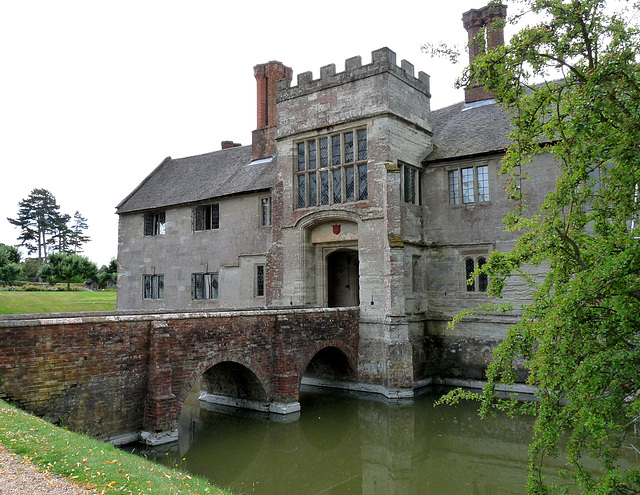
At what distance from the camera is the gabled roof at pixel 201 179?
24.0m

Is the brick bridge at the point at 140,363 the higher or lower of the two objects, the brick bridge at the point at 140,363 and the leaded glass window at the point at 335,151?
the lower

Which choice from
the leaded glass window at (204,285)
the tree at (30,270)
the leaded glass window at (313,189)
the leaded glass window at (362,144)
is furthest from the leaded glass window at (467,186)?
the tree at (30,270)

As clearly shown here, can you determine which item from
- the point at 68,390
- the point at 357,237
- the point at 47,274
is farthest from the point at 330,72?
the point at 47,274

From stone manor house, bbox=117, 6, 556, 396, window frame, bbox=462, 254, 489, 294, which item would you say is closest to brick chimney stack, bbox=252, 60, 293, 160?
stone manor house, bbox=117, 6, 556, 396

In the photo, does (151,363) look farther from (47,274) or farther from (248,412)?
(47,274)

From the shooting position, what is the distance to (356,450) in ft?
39.5

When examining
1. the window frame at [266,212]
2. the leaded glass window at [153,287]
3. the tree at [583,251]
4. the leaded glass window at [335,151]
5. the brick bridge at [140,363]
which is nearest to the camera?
the tree at [583,251]

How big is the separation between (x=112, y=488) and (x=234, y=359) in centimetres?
760

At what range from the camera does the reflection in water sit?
33.0 feet

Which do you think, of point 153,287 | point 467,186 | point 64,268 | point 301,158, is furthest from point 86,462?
point 64,268

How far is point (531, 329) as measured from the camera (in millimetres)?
5934

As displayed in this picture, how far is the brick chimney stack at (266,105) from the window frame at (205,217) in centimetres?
358

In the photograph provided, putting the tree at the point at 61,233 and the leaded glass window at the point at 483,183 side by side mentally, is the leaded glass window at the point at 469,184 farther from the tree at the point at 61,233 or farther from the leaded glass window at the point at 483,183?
the tree at the point at 61,233

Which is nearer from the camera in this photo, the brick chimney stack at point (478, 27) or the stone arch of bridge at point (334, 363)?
the stone arch of bridge at point (334, 363)
